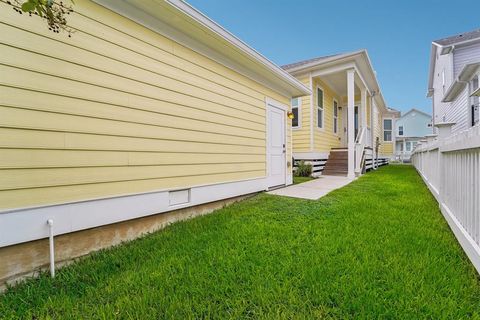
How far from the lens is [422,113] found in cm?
2961

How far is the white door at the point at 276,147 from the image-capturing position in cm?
576

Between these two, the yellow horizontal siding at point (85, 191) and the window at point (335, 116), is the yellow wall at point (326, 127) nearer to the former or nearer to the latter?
the window at point (335, 116)

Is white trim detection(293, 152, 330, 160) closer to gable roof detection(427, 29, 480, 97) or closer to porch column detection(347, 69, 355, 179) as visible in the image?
porch column detection(347, 69, 355, 179)

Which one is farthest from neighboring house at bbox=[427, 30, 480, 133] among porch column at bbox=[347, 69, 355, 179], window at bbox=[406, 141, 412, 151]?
window at bbox=[406, 141, 412, 151]

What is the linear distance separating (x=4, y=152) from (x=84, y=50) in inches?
47.1

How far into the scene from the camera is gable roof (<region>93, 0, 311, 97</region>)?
2.94 metres

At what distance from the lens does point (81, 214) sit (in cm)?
246

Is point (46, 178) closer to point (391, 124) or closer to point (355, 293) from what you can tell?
point (355, 293)

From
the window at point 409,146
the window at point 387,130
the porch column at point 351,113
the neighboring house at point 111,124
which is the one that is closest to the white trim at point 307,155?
the porch column at point 351,113

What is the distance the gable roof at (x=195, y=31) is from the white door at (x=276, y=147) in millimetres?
984

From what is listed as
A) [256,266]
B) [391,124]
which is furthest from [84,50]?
[391,124]

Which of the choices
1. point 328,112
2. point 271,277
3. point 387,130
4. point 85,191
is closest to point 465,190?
point 271,277

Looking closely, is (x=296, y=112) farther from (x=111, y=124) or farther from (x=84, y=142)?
(x=84, y=142)

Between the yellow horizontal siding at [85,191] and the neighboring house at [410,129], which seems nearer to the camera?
the yellow horizontal siding at [85,191]
